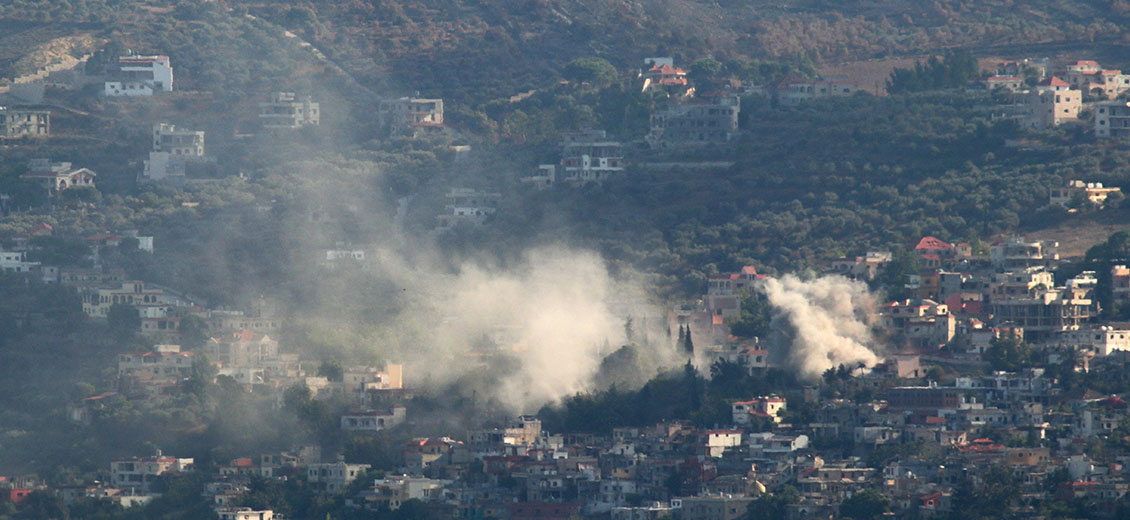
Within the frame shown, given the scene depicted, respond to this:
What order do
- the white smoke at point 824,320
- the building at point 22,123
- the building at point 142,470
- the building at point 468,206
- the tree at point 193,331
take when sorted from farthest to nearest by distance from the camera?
the building at point 22,123
the building at point 468,206
the tree at point 193,331
the white smoke at point 824,320
the building at point 142,470

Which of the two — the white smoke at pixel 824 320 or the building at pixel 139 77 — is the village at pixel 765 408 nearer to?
the white smoke at pixel 824 320

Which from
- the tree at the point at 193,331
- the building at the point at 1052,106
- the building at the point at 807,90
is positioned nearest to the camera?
the tree at the point at 193,331

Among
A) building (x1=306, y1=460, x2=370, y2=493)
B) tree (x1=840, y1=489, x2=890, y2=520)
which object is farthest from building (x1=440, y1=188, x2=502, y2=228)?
tree (x1=840, y1=489, x2=890, y2=520)

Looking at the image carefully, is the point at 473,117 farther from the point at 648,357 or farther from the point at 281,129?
the point at 648,357

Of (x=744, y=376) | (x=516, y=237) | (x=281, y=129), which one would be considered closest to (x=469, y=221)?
(x=516, y=237)

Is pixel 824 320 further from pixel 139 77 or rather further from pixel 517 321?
pixel 139 77

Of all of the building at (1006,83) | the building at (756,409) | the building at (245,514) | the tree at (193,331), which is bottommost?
the building at (245,514)

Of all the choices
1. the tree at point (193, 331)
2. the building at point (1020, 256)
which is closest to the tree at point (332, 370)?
the tree at point (193, 331)

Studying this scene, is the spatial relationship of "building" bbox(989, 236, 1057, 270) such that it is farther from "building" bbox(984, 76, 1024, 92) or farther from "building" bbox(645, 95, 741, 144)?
"building" bbox(645, 95, 741, 144)
